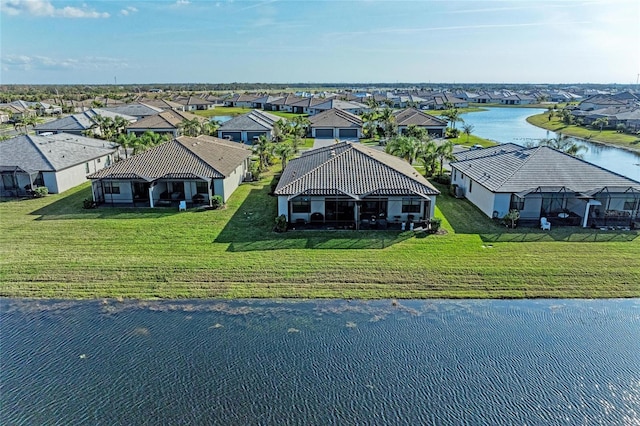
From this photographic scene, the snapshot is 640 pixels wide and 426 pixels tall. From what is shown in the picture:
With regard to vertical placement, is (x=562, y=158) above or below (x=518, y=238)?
above

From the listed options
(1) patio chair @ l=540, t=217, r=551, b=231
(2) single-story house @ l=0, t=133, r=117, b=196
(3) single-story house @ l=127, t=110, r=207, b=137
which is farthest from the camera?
(3) single-story house @ l=127, t=110, r=207, b=137

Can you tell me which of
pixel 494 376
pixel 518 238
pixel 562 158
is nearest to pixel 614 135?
pixel 562 158

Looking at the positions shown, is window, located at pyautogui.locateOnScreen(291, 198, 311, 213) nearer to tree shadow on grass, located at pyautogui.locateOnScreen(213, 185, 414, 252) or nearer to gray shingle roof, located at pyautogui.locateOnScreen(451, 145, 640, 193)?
tree shadow on grass, located at pyautogui.locateOnScreen(213, 185, 414, 252)

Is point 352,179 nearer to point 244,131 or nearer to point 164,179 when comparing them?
point 164,179

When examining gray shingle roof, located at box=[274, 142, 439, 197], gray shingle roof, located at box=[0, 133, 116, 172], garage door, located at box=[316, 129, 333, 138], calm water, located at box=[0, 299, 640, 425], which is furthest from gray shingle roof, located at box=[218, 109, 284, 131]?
calm water, located at box=[0, 299, 640, 425]

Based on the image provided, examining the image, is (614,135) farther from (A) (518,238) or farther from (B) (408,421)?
(B) (408,421)

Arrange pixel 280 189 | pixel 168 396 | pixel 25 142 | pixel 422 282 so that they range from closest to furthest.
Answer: pixel 168 396, pixel 422 282, pixel 280 189, pixel 25 142
